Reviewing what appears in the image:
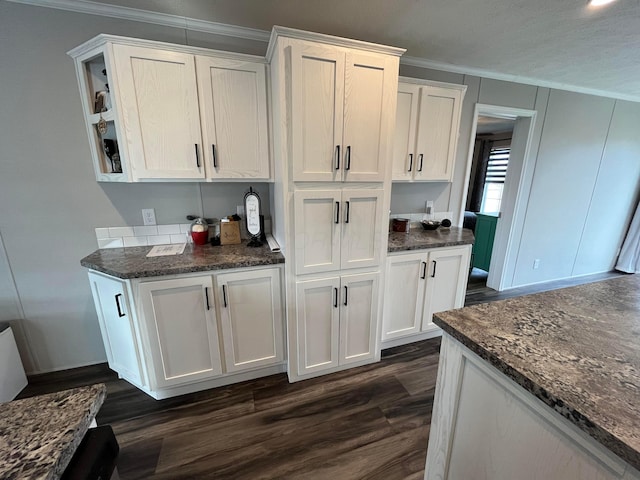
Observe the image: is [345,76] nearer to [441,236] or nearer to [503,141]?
[441,236]

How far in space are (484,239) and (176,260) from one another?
3.91 metres

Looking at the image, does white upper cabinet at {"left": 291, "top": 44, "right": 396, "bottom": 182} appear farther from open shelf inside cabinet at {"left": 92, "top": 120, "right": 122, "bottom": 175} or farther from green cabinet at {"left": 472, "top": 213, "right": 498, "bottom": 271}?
green cabinet at {"left": 472, "top": 213, "right": 498, "bottom": 271}

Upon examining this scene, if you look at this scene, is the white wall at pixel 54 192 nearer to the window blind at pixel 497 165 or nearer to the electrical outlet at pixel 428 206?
the electrical outlet at pixel 428 206

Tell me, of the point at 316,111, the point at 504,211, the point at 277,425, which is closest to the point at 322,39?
the point at 316,111

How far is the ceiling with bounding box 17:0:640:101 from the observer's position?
159cm

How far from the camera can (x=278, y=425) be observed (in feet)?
5.42

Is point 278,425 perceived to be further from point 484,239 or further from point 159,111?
point 484,239

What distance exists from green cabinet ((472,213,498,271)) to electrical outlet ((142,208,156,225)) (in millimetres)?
3983

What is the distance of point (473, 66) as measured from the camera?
251 centimetres

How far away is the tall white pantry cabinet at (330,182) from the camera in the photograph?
151cm

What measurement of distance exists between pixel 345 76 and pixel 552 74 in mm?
2575

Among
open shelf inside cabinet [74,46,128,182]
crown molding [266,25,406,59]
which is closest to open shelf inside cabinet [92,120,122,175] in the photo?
open shelf inside cabinet [74,46,128,182]

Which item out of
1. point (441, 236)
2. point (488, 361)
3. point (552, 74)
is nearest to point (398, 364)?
point (441, 236)

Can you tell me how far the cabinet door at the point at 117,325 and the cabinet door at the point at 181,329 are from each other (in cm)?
14
